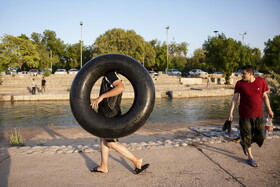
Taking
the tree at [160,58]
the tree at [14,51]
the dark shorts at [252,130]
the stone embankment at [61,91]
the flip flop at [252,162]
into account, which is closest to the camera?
the flip flop at [252,162]

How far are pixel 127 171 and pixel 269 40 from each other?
48134mm

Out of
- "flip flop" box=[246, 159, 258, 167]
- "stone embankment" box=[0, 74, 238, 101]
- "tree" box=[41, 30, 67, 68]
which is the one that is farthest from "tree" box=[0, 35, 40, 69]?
"flip flop" box=[246, 159, 258, 167]

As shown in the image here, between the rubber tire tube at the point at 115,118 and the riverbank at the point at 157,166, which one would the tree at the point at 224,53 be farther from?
the rubber tire tube at the point at 115,118

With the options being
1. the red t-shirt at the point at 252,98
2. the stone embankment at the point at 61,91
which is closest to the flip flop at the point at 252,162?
the red t-shirt at the point at 252,98

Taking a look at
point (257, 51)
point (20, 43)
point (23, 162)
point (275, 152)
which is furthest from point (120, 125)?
point (257, 51)

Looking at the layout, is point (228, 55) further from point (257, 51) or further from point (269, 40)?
point (257, 51)

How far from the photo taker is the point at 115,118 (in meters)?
3.20

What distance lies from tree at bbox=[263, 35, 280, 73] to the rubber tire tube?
44032 millimetres

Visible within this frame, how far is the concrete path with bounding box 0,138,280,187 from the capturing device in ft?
10.6

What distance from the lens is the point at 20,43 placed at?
41.4 meters

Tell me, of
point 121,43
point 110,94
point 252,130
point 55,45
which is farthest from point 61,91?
point 55,45

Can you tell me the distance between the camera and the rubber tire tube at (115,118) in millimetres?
3113

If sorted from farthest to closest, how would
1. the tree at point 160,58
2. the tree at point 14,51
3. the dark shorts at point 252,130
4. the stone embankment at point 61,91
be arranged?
the tree at point 160,58 < the tree at point 14,51 < the stone embankment at point 61,91 < the dark shorts at point 252,130

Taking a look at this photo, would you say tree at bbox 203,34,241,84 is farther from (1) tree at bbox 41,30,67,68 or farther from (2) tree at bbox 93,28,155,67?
(1) tree at bbox 41,30,67,68
